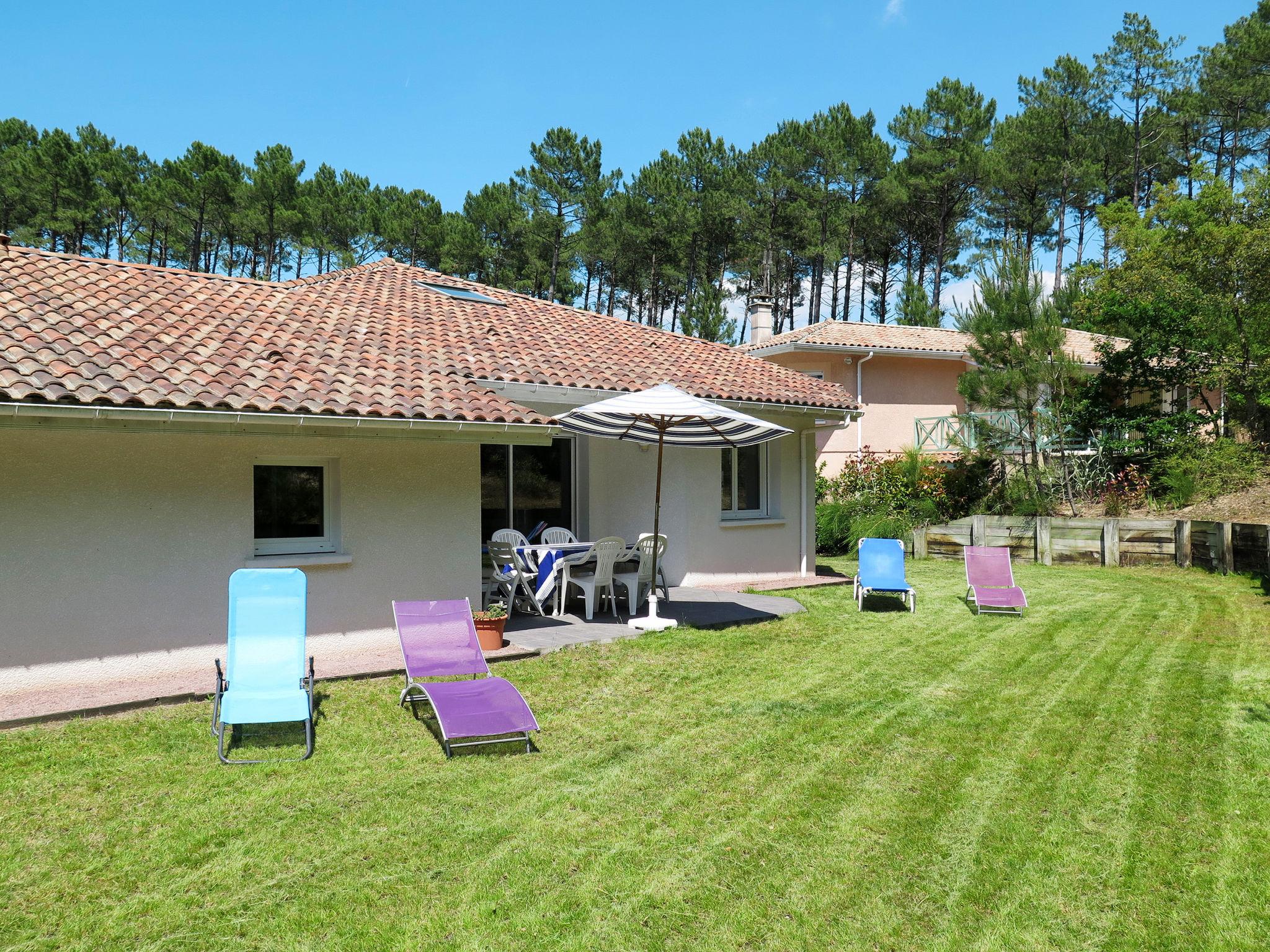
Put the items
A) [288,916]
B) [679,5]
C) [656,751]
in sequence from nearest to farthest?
[288,916] → [656,751] → [679,5]

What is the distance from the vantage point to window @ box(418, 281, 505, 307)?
17109mm

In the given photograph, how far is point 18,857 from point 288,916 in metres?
1.84

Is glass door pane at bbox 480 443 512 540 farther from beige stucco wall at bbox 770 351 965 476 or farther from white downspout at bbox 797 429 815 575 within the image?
beige stucco wall at bbox 770 351 965 476

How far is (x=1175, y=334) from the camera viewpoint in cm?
2177

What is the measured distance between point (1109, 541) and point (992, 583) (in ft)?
19.8

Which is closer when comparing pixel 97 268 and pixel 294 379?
pixel 294 379

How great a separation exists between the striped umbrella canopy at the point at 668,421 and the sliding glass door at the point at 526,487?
293cm

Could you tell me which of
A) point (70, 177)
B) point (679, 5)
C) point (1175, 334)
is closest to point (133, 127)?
point (70, 177)

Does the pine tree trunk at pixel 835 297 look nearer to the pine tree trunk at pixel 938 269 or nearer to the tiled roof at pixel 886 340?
the pine tree trunk at pixel 938 269

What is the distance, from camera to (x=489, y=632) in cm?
955

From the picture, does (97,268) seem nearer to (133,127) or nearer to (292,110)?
(292,110)

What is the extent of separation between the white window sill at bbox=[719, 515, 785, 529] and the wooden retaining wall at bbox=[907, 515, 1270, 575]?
5.70m

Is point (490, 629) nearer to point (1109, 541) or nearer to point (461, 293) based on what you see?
point (461, 293)

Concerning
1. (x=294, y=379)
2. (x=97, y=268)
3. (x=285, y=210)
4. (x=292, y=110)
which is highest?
(x=285, y=210)
